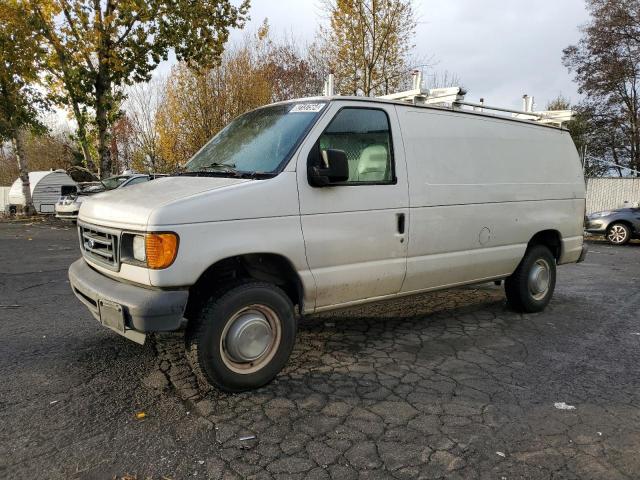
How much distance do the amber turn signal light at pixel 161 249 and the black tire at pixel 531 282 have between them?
3.96 m

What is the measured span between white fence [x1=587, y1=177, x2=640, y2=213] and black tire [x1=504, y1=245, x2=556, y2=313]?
1545cm

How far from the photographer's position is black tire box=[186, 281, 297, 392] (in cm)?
325

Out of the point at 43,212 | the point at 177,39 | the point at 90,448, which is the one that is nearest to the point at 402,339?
the point at 90,448

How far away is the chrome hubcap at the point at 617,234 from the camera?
1438 cm

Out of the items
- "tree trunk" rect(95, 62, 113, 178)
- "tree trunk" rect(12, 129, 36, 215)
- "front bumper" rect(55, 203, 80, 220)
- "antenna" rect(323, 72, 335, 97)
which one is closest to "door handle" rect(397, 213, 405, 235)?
"antenna" rect(323, 72, 335, 97)

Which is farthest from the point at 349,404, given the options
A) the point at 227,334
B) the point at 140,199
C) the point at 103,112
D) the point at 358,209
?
the point at 103,112

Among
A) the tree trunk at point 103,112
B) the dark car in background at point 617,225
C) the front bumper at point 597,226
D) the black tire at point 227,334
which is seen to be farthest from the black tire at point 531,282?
the tree trunk at point 103,112

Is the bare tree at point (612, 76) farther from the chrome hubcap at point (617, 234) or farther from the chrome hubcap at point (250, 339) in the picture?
the chrome hubcap at point (250, 339)

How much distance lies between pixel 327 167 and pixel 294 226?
50 cm

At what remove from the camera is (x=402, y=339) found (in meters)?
4.70

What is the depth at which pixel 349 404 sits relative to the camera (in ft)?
10.9

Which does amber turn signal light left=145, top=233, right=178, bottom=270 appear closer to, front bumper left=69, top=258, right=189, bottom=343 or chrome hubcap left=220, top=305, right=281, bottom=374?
front bumper left=69, top=258, right=189, bottom=343

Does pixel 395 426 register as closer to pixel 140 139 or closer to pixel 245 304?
pixel 245 304

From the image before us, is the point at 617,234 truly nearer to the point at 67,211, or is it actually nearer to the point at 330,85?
the point at 330,85
